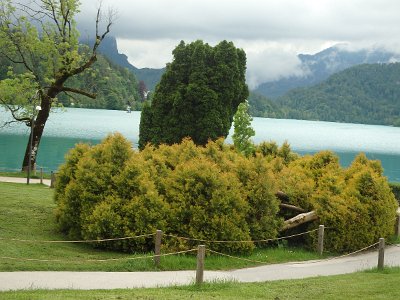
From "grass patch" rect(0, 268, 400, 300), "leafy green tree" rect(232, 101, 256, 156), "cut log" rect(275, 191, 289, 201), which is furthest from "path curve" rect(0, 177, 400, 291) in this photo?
"leafy green tree" rect(232, 101, 256, 156)

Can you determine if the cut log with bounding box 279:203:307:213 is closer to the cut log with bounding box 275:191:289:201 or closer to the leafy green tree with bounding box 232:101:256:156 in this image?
the cut log with bounding box 275:191:289:201

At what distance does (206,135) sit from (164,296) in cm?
3017

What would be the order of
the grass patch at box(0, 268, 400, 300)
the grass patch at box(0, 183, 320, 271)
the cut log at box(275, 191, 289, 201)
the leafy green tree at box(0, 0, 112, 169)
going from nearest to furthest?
the grass patch at box(0, 268, 400, 300) → the grass patch at box(0, 183, 320, 271) → the cut log at box(275, 191, 289, 201) → the leafy green tree at box(0, 0, 112, 169)

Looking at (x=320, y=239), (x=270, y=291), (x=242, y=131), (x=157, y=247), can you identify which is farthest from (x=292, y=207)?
(x=242, y=131)

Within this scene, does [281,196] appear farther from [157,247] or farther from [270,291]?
[270,291]

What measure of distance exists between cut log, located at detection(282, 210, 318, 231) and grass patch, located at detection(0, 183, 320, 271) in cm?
73

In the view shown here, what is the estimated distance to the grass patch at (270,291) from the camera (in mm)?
9516

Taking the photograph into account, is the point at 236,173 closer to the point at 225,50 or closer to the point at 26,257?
the point at 26,257

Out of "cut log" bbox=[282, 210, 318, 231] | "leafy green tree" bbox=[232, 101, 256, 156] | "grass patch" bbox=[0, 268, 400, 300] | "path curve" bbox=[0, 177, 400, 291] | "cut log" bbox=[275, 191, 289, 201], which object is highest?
"leafy green tree" bbox=[232, 101, 256, 156]

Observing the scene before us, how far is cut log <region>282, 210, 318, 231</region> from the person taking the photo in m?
17.4

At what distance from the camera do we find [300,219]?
57.4 feet

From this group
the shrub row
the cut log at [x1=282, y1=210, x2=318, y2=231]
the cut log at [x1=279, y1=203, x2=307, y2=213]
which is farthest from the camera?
the cut log at [x1=279, y1=203, x2=307, y2=213]

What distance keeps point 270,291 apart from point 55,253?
5.23 m

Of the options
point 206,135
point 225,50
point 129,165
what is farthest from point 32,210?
point 225,50
